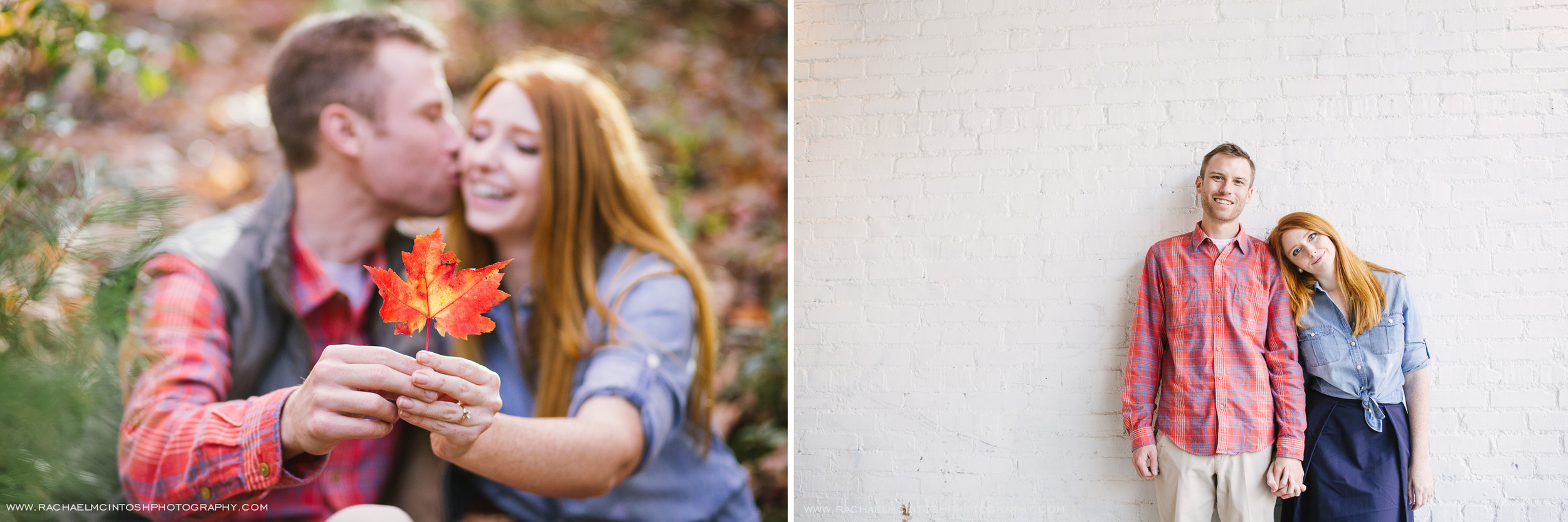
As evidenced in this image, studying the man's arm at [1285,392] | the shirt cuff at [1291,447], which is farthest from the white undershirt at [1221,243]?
the shirt cuff at [1291,447]

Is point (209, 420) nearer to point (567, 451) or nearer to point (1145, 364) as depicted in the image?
point (567, 451)

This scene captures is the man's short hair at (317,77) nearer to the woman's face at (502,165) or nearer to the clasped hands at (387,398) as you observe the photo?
the woman's face at (502,165)

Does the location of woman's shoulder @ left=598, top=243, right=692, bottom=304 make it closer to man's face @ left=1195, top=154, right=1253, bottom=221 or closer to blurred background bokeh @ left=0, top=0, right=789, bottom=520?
blurred background bokeh @ left=0, top=0, right=789, bottom=520

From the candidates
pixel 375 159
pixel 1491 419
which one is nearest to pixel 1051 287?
pixel 1491 419

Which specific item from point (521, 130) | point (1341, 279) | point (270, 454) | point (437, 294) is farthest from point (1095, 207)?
point (270, 454)

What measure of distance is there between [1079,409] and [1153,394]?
0.70ft

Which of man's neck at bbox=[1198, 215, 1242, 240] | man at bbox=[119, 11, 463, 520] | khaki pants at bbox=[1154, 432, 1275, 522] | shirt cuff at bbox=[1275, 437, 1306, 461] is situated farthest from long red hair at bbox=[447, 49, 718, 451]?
shirt cuff at bbox=[1275, 437, 1306, 461]

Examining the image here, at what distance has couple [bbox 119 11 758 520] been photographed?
166 centimetres

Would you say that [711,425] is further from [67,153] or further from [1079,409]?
[67,153]

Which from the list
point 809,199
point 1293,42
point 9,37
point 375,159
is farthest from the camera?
point 809,199

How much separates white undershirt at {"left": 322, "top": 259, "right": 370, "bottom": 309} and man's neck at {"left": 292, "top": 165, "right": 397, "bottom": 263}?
0.01 m

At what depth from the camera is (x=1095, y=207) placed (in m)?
2.24

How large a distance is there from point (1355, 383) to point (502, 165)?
2109mm

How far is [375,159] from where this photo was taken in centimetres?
180
